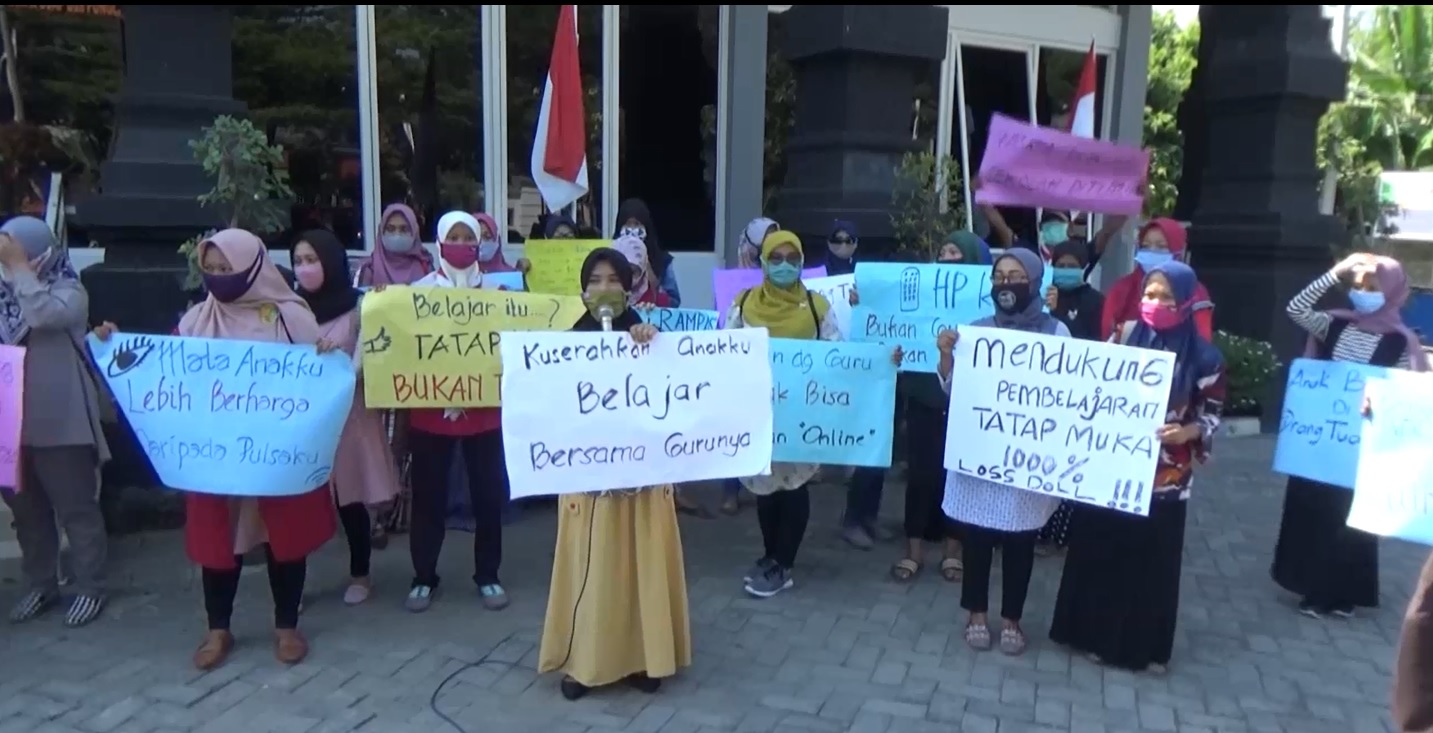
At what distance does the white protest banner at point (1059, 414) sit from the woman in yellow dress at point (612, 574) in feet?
4.71

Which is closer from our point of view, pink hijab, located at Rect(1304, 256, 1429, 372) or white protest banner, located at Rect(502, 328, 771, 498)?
white protest banner, located at Rect(502, 328, 771, 498)

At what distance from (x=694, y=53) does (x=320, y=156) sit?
347cm

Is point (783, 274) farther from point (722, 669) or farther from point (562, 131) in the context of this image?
point (562, 131)

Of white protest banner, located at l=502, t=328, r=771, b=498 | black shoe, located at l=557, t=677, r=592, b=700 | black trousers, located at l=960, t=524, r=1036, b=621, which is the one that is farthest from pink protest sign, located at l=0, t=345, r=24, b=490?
black trousers, located at l=960, t=524, r=1036, b=621

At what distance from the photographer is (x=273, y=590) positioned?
15.0ft

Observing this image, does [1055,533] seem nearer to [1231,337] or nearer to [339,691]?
[339,691]

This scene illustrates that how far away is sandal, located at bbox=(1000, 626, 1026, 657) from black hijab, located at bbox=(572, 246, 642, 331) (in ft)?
7.26

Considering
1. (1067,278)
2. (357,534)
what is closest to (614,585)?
(357,534)

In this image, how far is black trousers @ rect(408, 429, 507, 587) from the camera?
501 cm

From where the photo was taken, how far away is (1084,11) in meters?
11.9

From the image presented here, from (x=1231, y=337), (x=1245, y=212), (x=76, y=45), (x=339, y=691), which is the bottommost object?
(x=339, y=691)

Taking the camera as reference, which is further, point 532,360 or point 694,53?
point 694,53

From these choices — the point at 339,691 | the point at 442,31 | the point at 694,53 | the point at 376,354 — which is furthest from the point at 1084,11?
the point at 339,691

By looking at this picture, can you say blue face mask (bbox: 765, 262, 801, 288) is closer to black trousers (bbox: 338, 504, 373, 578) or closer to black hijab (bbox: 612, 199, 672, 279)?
black hijab (bbox: 612, 199, 672, 279)
